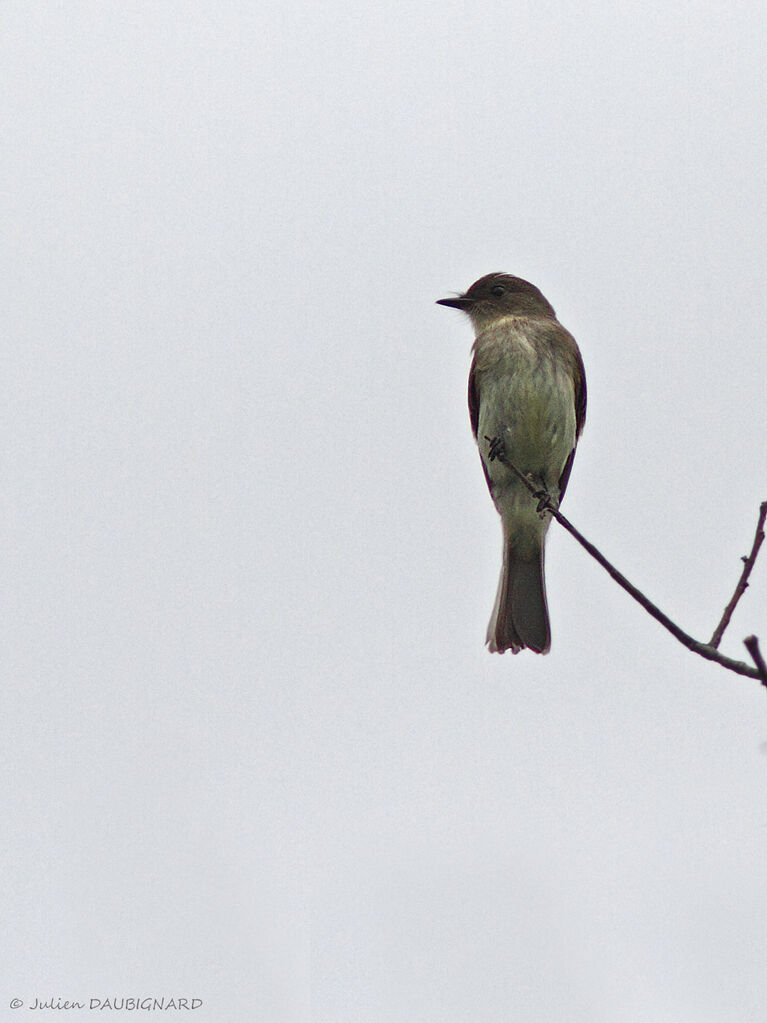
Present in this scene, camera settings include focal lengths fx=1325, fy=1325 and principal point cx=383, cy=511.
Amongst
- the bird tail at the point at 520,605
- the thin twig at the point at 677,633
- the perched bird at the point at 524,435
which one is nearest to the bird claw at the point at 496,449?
the perched bird at the point at 524,435

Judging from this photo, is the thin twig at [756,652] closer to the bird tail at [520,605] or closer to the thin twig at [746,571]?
the thin twig at [746,571]

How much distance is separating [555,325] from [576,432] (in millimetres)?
934

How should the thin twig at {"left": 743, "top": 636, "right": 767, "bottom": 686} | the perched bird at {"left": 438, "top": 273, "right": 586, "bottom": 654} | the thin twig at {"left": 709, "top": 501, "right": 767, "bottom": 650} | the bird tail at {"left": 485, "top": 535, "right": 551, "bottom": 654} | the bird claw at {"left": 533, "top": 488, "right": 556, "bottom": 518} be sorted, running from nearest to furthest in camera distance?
the thin twig at {"left": 743, "top": 636, "right": 767, "bottom": 686} < the thin twig at {"left": 709, "top": 501, "right": 767, "bottom": 650} < the bird claw at {"left": 533, "top": 488, "right": 556, "bottom": 518} < the bird tail at {"left": 485, "top": 535, "right": 551, "bottom": 654} < the perched bird at {"left": 438, "top": 273, "right": 586, "bottom": 654}

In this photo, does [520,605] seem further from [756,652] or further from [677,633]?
[756,652]

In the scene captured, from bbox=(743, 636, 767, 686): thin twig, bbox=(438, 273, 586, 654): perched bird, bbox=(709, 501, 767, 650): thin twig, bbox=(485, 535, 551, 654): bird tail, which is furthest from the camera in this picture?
bbox=(438, 273, 586, 654): perched bird

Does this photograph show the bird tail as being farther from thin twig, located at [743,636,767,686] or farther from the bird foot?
thin twig, located at [743,636,767,686]

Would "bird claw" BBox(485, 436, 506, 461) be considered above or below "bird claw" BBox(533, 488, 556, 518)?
above

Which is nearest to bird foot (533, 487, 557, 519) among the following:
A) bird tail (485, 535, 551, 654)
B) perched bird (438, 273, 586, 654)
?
perched bird (438, 273, 586, 654)

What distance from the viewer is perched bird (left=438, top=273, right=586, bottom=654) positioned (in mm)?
8133

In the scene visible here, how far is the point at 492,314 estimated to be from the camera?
9656mm

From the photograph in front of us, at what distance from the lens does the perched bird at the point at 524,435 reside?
8133 mm

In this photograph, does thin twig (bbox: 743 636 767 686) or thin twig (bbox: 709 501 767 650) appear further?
thin twig (bbox: 709 501 767 650)

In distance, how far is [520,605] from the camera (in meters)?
8.16

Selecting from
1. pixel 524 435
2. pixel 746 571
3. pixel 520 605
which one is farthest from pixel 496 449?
pixel 746 571
